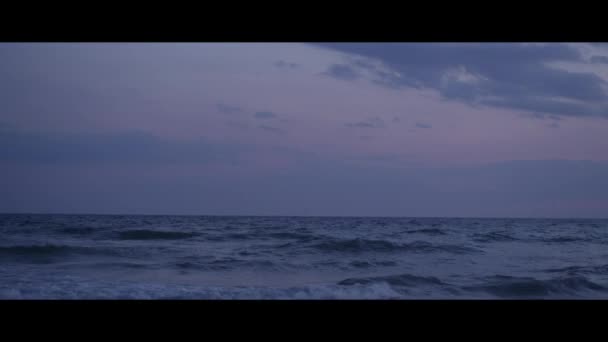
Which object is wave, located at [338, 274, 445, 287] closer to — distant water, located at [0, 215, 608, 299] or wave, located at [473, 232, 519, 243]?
distant water, located at [0, 215, 608, 299]

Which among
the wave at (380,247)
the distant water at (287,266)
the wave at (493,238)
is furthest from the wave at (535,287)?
the wave at (493,238)

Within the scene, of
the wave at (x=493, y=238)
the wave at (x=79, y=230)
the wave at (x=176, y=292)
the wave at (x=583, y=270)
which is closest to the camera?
the wave at (x=176, y=292)

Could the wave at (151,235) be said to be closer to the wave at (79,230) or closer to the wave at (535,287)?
the wave at (79,230)

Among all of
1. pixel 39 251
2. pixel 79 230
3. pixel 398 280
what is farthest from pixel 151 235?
pixel 398 280

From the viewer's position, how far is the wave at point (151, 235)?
34.9 feet

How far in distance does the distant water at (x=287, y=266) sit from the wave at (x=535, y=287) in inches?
0.6

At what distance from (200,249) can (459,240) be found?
228 inches

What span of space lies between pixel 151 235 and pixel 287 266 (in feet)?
16.3

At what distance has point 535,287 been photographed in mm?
6004

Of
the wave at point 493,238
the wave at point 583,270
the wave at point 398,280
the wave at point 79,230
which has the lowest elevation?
the wave at point 398,280

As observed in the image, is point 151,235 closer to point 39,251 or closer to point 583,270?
point 39,251
